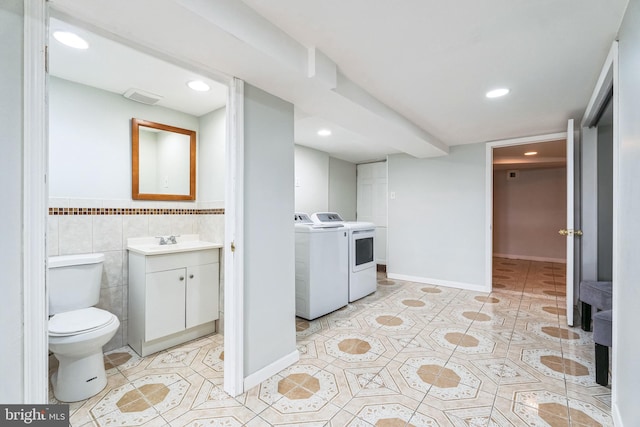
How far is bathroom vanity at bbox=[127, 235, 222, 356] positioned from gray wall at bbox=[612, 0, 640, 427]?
105 inches

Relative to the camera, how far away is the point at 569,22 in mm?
1473

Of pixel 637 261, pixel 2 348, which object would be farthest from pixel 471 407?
pixel 2 348

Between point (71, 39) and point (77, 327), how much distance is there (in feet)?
5.59

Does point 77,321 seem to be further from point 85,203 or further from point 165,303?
point 85,203

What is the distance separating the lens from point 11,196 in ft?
3.18

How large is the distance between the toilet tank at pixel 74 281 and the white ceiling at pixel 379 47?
4.43ft

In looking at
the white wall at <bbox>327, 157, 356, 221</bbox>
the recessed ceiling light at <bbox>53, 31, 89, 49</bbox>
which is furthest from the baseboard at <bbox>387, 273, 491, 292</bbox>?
the recessed ceiling light at <bbox>53, 31, 89, 49</bbox>

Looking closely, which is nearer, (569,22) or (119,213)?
(569,22)

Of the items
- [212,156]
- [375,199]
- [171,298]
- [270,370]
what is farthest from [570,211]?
[171,298]

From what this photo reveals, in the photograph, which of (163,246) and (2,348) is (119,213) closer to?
(163,246)

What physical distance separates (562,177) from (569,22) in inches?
240

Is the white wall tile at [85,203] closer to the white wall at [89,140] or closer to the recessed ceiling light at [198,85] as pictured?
the white wall at [89,140]

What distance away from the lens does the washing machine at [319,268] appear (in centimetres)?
291

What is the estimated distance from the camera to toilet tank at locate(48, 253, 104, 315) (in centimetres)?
189
